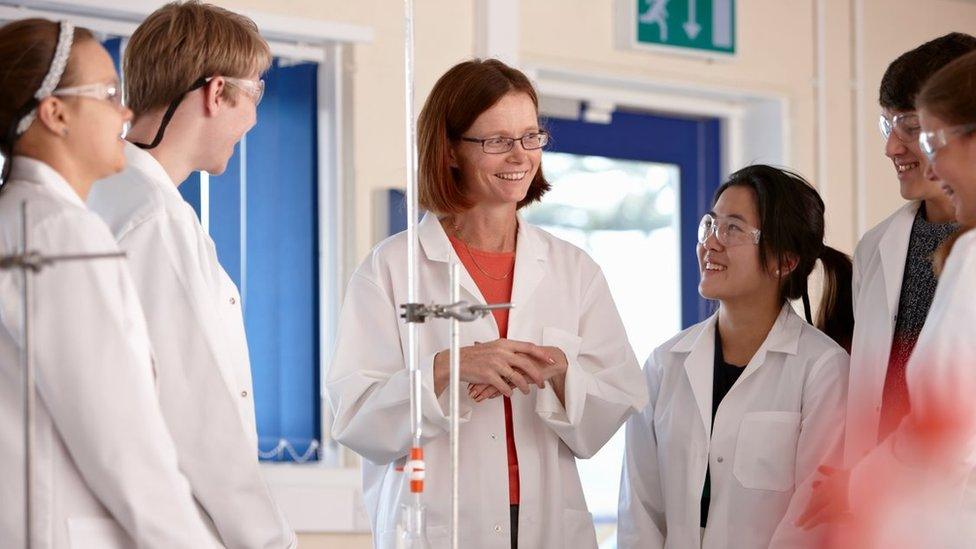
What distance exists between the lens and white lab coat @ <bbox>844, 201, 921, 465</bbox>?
7.28ft

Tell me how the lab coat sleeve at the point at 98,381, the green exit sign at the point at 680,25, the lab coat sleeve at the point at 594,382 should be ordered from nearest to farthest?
the lab coat sleeve at the point at 98,381 < the lab coat sleeve at the point at 594,382 < the green exit sign at the point at 680,25

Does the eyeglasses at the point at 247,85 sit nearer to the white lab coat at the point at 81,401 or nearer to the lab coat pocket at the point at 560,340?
the white lab coat at the point at 81,401

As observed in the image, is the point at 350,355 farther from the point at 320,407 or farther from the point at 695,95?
the point at 695,95

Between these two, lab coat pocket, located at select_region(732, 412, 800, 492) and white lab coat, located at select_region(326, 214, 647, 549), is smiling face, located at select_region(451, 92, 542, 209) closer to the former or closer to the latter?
white lab coat, located at select_region(326, 214, 647, 549)

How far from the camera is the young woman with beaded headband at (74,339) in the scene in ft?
4.70

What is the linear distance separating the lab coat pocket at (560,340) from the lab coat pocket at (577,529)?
264mm

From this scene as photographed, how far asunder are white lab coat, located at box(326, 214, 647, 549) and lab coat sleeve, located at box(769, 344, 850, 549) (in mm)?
295

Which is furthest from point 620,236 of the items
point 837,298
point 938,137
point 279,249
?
point 938,137

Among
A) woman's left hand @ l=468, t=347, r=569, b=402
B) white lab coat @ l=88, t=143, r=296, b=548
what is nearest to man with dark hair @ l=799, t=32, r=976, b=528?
woman's left hand @ l=468, t=347, r=569, b=402

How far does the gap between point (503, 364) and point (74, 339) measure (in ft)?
2.57

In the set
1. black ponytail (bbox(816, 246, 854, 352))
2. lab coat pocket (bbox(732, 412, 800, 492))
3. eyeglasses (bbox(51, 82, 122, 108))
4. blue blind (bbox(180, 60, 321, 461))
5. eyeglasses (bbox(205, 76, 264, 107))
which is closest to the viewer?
eyeglasses (bbox(51, 82, 122, 108))

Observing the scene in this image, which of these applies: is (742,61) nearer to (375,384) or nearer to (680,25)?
(680,25)

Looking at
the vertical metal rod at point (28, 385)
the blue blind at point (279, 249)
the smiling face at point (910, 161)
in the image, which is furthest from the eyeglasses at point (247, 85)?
the blue blind at point (279, 249)

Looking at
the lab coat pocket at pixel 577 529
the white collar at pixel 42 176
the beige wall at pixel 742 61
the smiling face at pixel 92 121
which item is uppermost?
the beige wall at pixel 742 61
